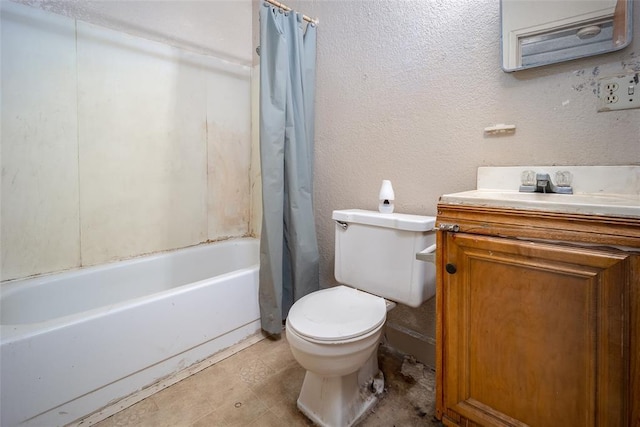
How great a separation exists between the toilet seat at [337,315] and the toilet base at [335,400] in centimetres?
23

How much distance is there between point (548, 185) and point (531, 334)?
0.53 metres

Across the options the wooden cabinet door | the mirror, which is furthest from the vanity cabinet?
the mirror

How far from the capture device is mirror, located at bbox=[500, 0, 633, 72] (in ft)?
3.15

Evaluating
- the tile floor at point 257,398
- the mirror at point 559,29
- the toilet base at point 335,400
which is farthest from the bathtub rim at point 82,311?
the mirror at point 559,29

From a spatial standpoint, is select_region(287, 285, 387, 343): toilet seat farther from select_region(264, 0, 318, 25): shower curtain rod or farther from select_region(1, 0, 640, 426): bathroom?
select_region(264, 0, 318, 25): shower curtain rod

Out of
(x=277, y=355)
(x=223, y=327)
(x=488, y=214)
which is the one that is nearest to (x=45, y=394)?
(x=223, y=327)

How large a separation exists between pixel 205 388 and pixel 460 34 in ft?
6.15

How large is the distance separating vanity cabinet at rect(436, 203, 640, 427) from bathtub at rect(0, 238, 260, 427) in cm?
108

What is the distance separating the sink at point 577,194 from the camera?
2.27ft

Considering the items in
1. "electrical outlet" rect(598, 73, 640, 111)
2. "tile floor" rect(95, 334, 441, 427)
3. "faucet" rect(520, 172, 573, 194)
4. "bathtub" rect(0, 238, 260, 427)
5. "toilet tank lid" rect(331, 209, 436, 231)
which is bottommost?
"tile floor" rect(95, 334, 441, 427)

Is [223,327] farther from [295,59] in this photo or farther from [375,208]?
[295,59]

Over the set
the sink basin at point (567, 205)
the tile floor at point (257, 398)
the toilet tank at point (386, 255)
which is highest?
the sink basin at point (567, 205)

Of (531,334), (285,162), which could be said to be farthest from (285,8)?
(531,334)

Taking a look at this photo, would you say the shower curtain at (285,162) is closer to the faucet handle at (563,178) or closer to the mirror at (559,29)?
the mirror at (559,29)
